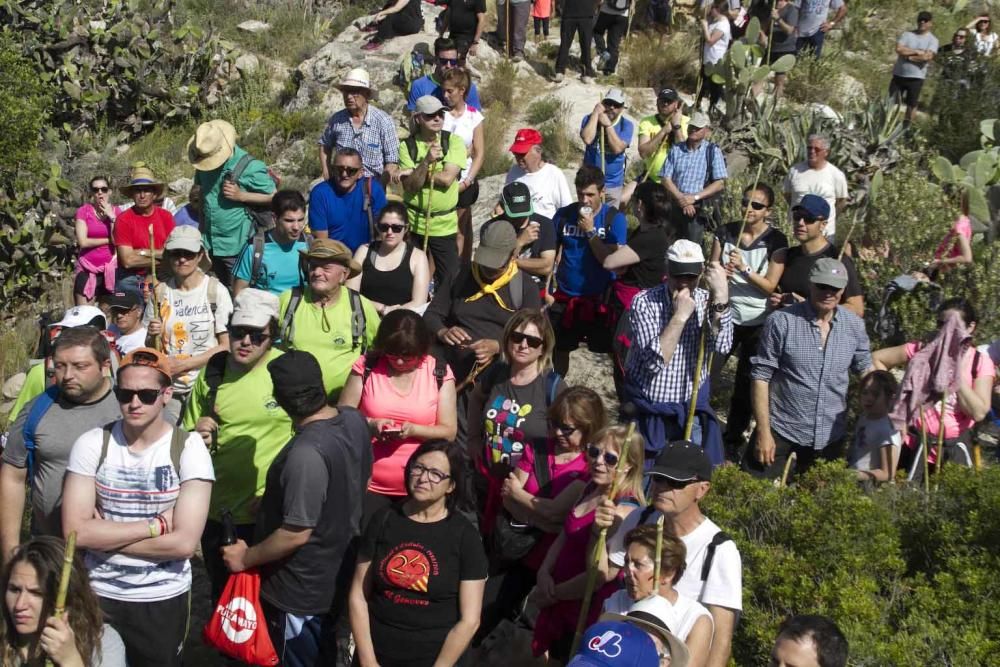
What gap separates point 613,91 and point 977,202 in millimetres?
3122

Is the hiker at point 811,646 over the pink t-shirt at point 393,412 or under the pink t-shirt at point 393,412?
over

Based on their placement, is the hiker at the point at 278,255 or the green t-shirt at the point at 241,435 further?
the hiker at the point at 278,255

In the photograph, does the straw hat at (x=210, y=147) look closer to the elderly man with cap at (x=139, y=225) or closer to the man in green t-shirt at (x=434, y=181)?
the elderly man with cap at (x=139, y=225)

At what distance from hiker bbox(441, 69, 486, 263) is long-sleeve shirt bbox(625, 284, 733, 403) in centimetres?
305

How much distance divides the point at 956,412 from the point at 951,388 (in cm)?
31

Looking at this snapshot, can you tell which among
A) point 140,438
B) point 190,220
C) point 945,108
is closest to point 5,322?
point 190,220

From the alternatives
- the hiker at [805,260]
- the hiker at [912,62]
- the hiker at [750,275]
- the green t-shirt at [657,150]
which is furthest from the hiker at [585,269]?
the hiker at [912,62]

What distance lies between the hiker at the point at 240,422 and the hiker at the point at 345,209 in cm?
255

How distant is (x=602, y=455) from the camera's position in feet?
14.9

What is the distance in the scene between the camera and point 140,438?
4.46 meters

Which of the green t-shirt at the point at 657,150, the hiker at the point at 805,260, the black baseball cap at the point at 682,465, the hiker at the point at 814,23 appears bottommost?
the hiker at the point at 814,23

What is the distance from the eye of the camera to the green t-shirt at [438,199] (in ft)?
26.3

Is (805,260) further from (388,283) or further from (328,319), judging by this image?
(328,319)

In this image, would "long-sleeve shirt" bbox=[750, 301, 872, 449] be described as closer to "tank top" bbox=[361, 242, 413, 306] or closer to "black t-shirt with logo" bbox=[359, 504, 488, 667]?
"tank top" bbox=[361, 242, 413, 306]
